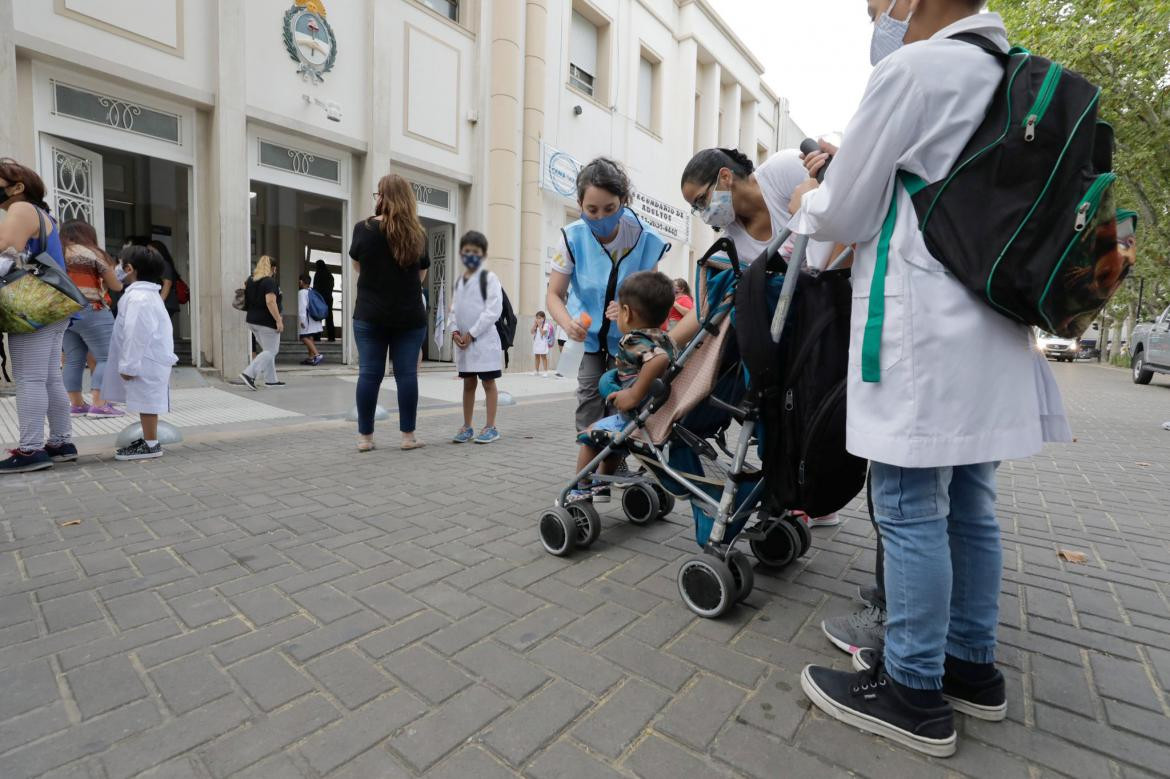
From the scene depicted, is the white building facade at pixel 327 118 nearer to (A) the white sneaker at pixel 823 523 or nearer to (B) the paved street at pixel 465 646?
(B) the paved street at pixel 465 646

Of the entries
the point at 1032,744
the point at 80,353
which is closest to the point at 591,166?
the point at 1032,744

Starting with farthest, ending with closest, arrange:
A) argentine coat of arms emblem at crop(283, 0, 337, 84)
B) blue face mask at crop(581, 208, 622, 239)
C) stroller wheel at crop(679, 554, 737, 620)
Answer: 1. argentine coat of arms emblem at crop(283, 0, 337, 84)
2. blue face mask at crop(581, 208, 622, 239)
3. stroller wheel at crop(679, 554, 737, 620)

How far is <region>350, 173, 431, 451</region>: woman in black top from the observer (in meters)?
4.72

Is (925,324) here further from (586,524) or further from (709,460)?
(586,524)

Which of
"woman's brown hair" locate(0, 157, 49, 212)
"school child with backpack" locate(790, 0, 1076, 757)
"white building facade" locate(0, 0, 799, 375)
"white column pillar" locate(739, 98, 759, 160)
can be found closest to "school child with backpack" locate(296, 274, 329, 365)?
"white building facade" locate(0, 0, 799, 375)

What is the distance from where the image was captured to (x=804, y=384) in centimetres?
186

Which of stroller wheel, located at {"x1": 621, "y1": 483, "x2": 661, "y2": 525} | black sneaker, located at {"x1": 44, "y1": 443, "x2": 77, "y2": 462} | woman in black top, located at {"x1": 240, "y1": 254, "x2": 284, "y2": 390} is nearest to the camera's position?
stroller wheel, located at {"x1": 621, "y1": 483, "x2": 661, "y2": 525}

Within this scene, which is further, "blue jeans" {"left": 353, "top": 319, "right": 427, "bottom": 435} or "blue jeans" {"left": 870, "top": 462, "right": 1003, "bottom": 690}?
"blue jeans" {"left": 353, "top": 319, "right": 427, "bottom": 435}

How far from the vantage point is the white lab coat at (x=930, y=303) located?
1.43 m

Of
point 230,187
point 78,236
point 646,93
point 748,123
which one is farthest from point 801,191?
point 748,123

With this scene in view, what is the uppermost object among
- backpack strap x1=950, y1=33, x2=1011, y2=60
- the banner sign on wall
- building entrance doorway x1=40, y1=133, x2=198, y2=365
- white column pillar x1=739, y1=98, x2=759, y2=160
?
white column pillar x1=739, y1=98, x2=759, y2=160

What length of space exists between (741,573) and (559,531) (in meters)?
0.88

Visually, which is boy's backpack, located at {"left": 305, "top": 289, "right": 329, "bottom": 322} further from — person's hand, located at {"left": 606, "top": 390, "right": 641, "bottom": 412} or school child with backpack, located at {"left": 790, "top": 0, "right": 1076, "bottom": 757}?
school child with backpack, located at {"left": 790, "top": 0, "right": 1076, "bottom": 757}

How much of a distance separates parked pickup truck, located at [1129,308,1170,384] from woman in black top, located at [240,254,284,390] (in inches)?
711
